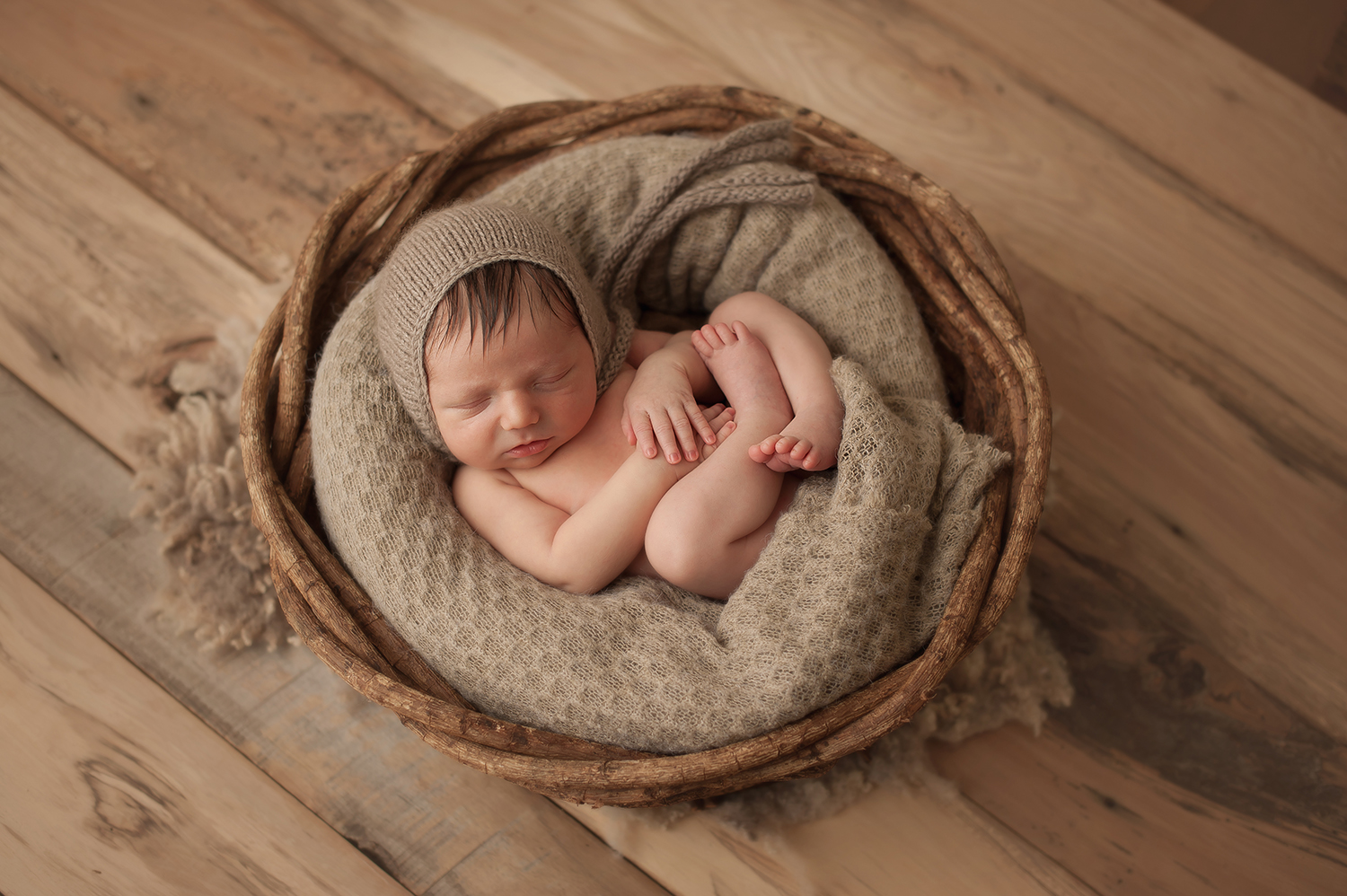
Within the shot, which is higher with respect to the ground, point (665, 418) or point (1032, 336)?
point (1032, 336)

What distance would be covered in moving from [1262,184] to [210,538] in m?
2.18

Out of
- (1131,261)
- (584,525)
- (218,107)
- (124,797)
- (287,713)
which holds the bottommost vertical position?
(124,797)

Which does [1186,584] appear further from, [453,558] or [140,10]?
[140,10]

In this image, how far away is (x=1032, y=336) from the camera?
177cm

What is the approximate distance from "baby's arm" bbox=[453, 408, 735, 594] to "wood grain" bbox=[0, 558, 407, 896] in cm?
52

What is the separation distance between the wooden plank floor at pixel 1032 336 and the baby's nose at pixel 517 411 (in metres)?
0.57

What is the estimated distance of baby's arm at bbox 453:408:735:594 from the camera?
4.15 ft

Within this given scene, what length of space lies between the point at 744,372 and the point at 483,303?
1.30ft

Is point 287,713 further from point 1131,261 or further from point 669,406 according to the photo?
point 1131,261

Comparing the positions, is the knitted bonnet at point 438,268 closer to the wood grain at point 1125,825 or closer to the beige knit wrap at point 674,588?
the beige knit wrap at point 674,588

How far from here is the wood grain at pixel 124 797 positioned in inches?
50.3

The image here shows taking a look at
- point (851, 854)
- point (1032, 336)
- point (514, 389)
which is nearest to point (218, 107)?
point (514, 389)

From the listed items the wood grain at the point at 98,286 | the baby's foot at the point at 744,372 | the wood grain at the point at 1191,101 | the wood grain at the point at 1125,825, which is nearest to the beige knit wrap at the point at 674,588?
the baby's foot at the point at 744,372

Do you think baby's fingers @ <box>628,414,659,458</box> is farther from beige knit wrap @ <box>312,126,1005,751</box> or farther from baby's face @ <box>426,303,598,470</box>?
beige knit wrap @ <box>312,126,1005,751</box>
